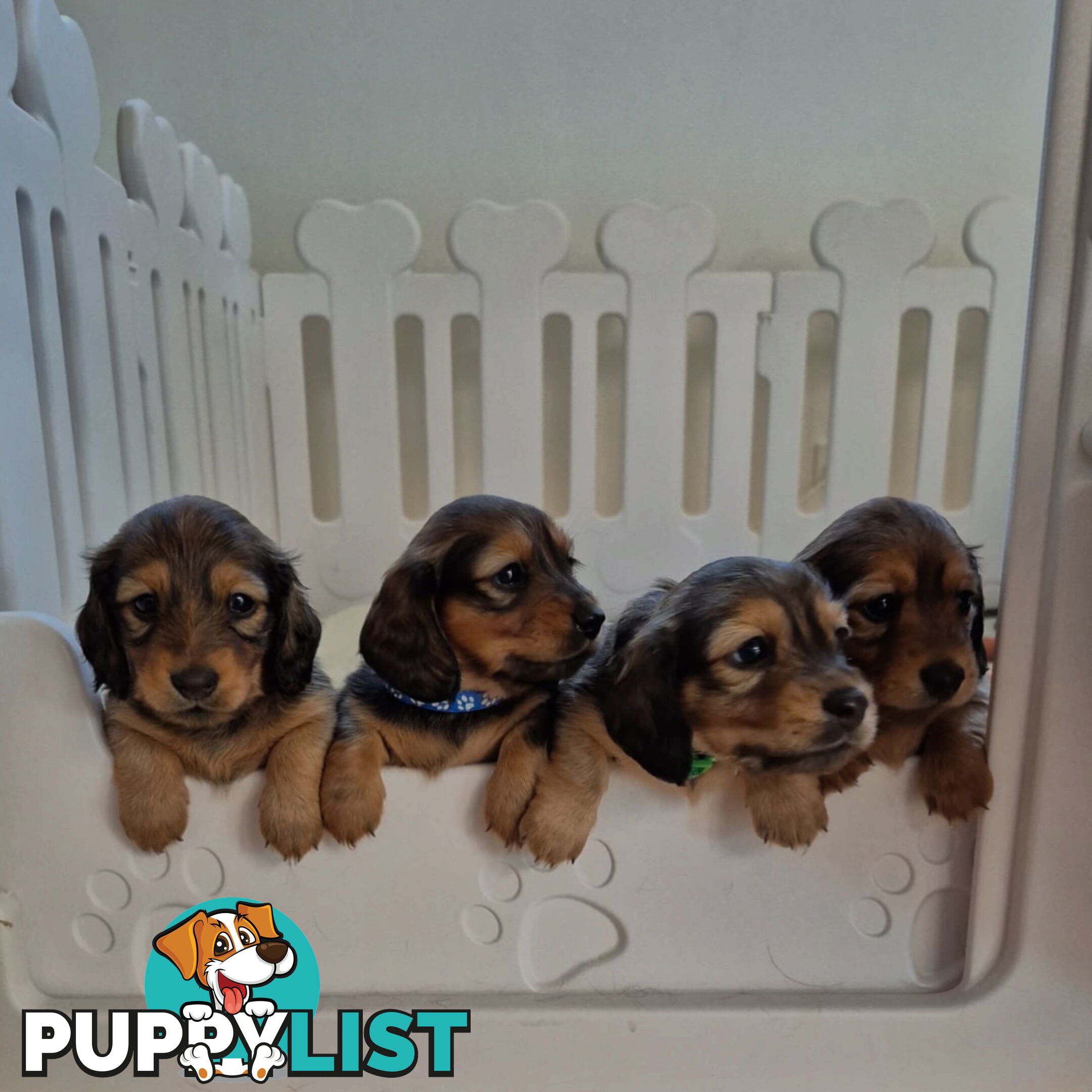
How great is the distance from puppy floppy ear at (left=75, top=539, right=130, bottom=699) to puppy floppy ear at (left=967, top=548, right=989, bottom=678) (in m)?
0.73

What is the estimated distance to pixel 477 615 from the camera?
771mm

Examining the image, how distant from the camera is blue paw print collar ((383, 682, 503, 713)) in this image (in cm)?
79

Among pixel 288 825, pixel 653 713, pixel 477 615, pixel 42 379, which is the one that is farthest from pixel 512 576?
pixel 42 379

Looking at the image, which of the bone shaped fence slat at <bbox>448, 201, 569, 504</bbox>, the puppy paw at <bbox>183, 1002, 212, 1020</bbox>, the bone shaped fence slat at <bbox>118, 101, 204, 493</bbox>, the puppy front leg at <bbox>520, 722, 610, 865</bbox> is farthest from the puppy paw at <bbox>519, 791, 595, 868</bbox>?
the bone shaped fence slat at <bbox>448, 201, 569, 504</bbox>

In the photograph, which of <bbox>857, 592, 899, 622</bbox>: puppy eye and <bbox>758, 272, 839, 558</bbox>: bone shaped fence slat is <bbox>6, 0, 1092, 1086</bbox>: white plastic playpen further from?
<bbox>857, 592, 899, 622</bbox>: puppy eye

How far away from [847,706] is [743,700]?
0.08 m

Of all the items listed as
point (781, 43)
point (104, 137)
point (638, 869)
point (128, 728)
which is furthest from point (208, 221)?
point (638, 869)

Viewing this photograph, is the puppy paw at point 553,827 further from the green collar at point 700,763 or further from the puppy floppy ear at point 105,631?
the puppy floppy ear at point 105,631

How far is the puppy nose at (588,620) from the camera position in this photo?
760mm

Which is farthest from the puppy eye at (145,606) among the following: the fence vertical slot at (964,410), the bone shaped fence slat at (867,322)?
the fence vertical slot at (964,410)

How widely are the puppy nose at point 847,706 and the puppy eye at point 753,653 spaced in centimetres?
6

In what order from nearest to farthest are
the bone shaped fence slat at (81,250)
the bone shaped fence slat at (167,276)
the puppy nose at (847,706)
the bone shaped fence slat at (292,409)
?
1. the puppy nose at (847,706)
2. the bone shaped fence slat at (81,250)
3. the bone shaped fence slat at (167,276)
4. the bone shaped fence slat at (292,409)

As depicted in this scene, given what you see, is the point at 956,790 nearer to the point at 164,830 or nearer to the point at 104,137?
the point at 164,830

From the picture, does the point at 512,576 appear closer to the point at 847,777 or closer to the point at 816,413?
the point at 847,777
